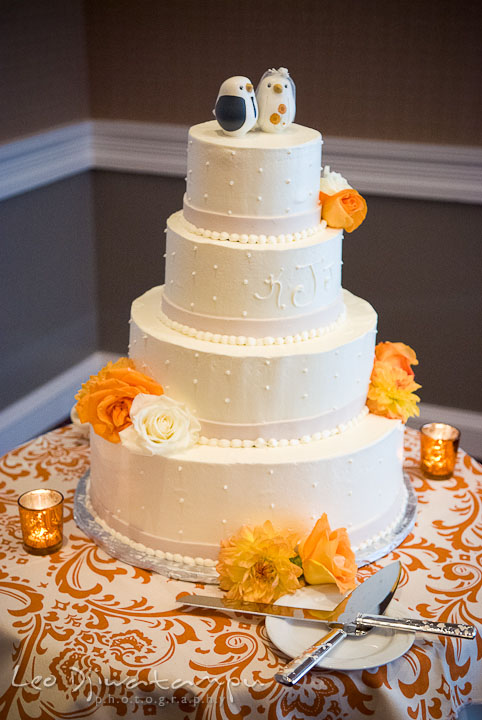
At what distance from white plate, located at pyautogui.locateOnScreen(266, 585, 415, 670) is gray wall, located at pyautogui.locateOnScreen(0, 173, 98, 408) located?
2.41 m

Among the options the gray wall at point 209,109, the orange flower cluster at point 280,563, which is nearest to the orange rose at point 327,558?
the orange flower cluster at point 280,563

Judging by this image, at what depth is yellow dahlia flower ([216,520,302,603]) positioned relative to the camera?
2.14m

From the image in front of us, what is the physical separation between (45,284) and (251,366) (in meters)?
2.33

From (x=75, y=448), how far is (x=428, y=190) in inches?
80.4

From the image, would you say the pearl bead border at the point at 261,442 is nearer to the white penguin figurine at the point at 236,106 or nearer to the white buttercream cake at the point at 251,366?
the white buttercream cake at the point at 251,366

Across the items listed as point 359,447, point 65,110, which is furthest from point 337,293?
point 65,110

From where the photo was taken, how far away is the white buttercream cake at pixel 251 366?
2232 millimetres

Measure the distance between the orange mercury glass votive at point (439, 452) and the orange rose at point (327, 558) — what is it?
29.2 inches

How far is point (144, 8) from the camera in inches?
164

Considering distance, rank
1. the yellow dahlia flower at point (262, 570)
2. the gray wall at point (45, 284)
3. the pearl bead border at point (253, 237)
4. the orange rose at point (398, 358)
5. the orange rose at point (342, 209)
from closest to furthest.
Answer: the yellow dahlia flower at point (262, 570) → the pearl bead border at point (253, 237) → the orange rose at point (342, 209) → the orange rose at point (398, 358) → the gray wall at point (45, 284)

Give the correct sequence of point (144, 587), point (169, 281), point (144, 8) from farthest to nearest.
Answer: point (144, 8) → point (169, 281) → point (144, 587)

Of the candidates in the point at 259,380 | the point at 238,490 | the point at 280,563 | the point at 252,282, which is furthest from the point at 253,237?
the point at 280,563

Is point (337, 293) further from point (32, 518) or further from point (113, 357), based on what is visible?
point (113, 357)

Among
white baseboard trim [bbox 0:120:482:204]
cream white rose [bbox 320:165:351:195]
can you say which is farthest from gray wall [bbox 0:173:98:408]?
cream white rose [bbox 320:165:351:195]
